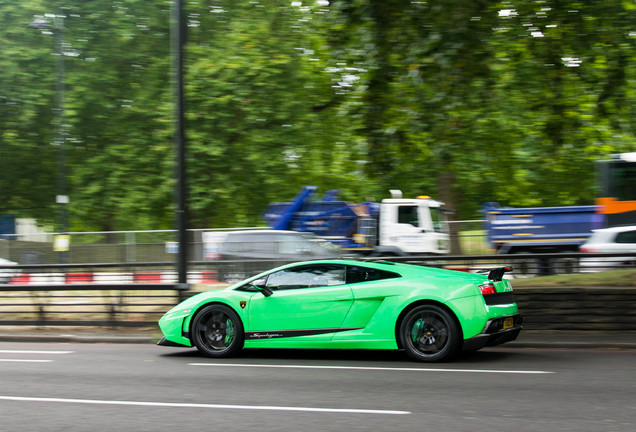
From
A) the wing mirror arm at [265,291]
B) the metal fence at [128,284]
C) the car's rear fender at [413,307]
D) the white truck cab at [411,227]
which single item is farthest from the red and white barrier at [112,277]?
the white truck cab at [411,227]

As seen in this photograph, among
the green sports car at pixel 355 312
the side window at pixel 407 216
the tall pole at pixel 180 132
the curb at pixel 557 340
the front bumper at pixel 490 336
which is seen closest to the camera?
the front bumper at pixel 490 336

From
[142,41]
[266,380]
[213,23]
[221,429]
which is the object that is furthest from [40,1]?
[221,429]

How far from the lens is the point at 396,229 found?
79.9 feet

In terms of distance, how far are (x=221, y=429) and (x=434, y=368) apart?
344 centimetres

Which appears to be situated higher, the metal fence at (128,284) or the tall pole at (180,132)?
the tall pole at (180,132)

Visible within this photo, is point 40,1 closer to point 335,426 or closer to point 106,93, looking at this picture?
point 106,93

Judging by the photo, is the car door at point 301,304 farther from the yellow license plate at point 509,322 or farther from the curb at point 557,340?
the curb at point 557,340

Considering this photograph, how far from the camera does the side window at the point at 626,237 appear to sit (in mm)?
20719

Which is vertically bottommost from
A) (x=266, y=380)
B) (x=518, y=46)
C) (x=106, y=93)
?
(x=266, y=380)

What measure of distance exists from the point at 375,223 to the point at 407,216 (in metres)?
1.05

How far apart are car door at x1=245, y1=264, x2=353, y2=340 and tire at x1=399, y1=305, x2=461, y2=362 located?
80 cm

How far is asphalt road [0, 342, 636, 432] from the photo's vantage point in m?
6.18

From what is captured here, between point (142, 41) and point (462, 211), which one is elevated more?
point (142, 41)

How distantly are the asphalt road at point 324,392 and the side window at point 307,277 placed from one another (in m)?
0.96
